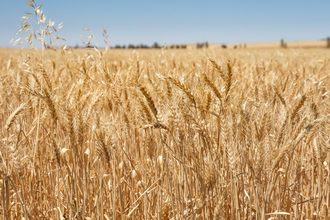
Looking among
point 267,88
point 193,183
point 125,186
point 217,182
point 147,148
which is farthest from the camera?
point 267,88

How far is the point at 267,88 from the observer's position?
289 centimetres

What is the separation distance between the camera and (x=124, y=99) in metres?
1.97

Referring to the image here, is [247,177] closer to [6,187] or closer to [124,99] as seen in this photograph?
[124,99]

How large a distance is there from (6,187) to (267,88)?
2.03 metres

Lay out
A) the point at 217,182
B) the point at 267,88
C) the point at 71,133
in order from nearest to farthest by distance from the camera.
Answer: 1. the point at 71,133
2. the point at 217,182
3. the point at 267,88

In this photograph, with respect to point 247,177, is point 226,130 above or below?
above

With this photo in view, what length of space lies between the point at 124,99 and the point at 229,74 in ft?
2.37

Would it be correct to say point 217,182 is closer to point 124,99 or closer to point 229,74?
point 229,74

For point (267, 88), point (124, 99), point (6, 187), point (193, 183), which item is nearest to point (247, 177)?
point (193, 183)

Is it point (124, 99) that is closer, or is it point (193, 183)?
point (193, 183)

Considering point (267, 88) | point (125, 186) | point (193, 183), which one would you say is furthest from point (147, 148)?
point (267, 88)

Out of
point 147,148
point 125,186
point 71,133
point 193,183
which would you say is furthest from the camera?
point 147,148

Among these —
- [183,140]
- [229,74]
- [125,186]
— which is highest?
[229,74]

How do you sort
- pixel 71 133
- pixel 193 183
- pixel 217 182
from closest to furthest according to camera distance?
pixel 71 133
pixel 217 182
pixel 193 183
